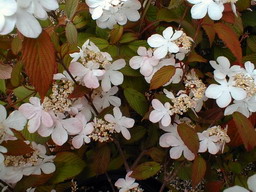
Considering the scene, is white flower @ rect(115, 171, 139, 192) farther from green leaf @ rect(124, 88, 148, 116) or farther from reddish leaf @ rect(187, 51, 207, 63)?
reddish leaf @ rect(187, 51, 207, 63)

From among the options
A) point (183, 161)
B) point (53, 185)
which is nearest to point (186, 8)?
point (183, 161)

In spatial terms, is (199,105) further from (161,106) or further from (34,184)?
(34,184)

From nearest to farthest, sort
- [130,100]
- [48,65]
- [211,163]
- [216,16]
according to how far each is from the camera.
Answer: [48,65] → [216,16] → [130,100] → [211,163]

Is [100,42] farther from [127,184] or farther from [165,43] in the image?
[127,184]

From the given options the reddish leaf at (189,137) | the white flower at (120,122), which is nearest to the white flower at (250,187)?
the reddish leaf at (189,137)

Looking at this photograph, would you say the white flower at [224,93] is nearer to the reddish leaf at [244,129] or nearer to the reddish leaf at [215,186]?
the reddish leaf at [244,129]

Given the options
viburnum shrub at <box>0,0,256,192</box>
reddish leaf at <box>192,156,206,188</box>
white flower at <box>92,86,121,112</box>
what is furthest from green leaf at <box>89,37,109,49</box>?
reddish leaf at <box>192,156,206,188</box>

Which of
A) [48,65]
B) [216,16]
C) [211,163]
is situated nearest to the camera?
[48,65]

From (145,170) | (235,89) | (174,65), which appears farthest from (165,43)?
(145,170)
